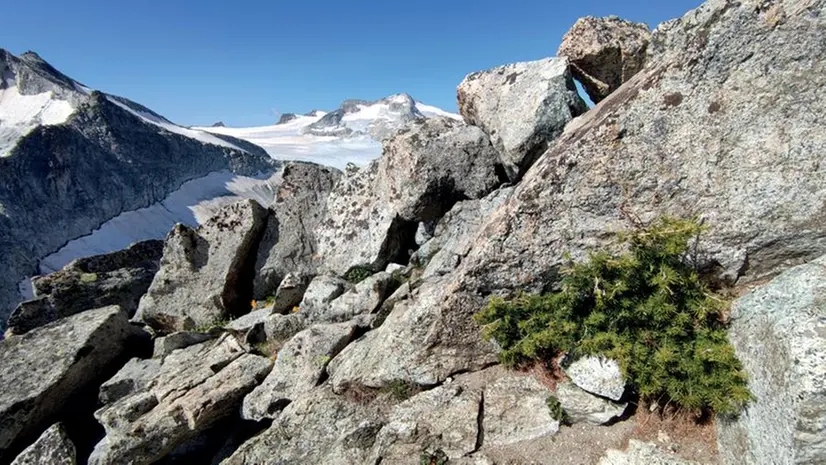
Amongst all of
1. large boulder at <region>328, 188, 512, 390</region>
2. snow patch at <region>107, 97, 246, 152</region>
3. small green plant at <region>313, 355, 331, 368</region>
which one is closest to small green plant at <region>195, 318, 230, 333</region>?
small green plant at <region>313, 355, 331, 368</region>

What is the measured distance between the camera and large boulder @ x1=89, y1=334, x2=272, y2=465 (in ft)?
27.9

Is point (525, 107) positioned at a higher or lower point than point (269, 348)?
higher

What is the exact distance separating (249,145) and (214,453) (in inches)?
7627

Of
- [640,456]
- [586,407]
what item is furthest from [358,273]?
[640,456]

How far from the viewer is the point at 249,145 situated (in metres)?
186

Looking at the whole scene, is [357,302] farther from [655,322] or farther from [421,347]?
[655,322]

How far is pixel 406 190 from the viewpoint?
12398mm

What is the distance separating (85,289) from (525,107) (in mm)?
16026

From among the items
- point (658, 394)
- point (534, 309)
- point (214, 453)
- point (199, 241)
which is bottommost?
point (214, 453)

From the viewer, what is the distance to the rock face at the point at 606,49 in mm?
11758

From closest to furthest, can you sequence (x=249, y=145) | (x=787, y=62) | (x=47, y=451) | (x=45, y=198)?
(x=787, y=62) < (x=47, y=451) < (x=45, y=198) < (x=249, y=145)

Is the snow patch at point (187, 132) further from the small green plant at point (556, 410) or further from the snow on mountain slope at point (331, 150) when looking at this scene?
the small green plant at point (556, 410)

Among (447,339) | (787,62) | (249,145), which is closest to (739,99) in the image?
(787,62)

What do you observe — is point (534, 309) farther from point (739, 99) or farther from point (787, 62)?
point (787, 62)
